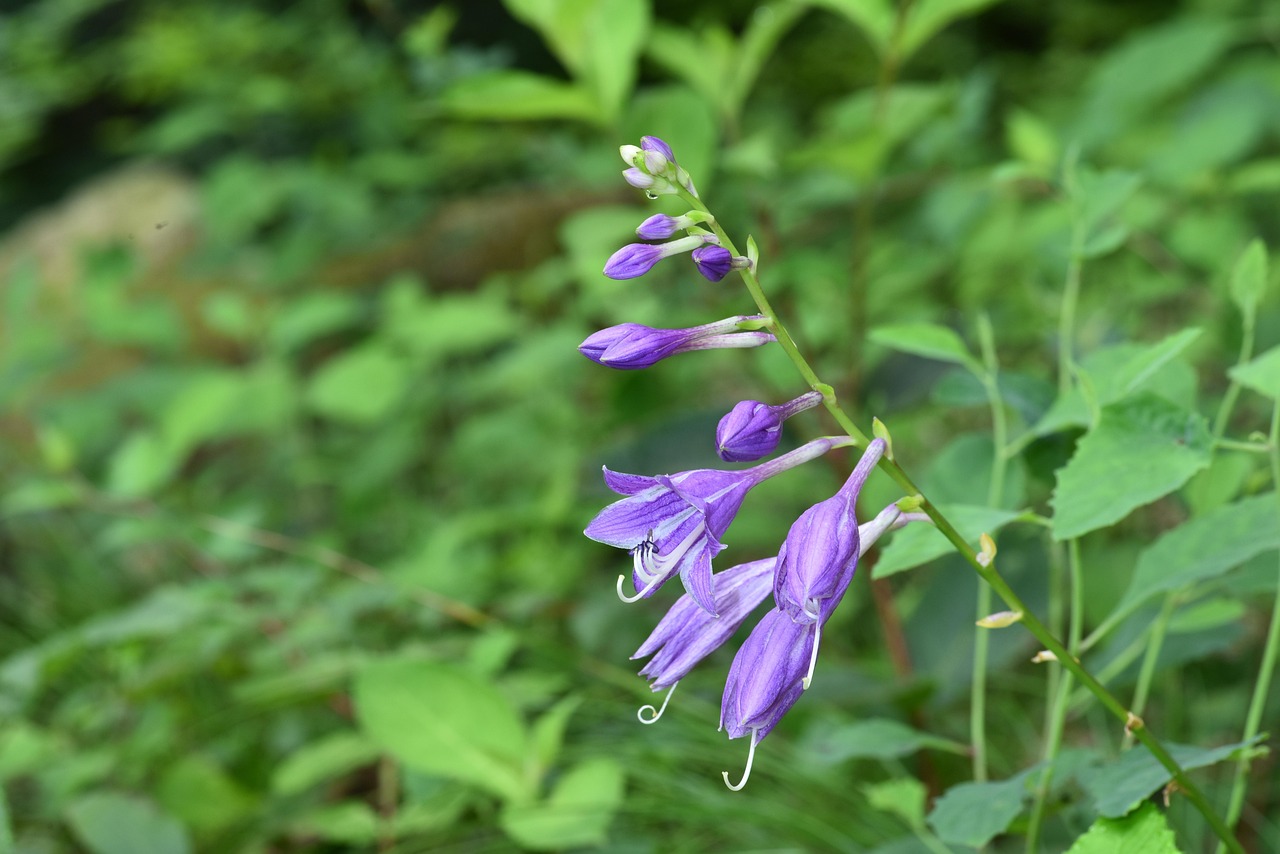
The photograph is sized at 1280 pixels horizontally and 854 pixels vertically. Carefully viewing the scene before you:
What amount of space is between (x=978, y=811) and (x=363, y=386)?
164 centimetres

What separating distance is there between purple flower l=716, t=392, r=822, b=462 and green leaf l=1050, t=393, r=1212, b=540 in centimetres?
17

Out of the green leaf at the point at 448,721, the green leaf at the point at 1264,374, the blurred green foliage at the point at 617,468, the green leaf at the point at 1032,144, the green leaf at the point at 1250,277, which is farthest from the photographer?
the green leaf at the point at 1032,144

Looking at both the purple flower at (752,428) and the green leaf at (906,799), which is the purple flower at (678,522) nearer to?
the purple flower at (752,428)

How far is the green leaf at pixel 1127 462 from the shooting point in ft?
1.95

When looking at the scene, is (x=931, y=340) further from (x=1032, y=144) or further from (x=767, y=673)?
(x=1032, y=144)

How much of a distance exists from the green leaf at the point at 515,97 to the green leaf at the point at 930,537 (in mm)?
734

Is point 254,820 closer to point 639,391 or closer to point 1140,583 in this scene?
point 639,391

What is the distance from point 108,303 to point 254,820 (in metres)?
1.51

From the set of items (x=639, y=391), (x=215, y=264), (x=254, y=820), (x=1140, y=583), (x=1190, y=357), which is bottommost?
(x=215, y=264)

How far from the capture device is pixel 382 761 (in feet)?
4.39

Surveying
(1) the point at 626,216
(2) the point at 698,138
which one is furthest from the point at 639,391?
(2) the point at 698,138

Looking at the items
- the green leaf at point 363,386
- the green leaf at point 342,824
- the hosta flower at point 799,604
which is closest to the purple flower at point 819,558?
the hosta flower at point 799,604

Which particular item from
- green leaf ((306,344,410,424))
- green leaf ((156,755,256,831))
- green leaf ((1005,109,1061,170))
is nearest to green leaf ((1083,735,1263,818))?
green leaf ((156,755,256,831))

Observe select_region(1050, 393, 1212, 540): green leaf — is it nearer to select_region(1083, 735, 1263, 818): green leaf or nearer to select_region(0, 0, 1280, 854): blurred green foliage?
select_region(0, 0, 1280, 854): blurred green foliage
